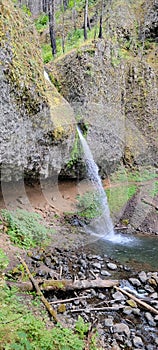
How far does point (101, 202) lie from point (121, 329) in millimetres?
6622

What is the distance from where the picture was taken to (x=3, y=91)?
6.84 m

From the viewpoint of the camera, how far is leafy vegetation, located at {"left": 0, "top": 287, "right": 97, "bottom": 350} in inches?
135

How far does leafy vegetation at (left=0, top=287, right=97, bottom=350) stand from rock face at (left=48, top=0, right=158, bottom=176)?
347 inches

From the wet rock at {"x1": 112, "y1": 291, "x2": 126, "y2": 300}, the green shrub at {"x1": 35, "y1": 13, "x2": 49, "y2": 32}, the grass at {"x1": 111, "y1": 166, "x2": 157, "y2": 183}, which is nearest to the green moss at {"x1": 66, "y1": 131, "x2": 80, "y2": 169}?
the grass at {"x1": 111, "y1": 166, "x2": 157, "y2": 183}

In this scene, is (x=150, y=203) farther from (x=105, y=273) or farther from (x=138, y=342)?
(x=138, y=342)

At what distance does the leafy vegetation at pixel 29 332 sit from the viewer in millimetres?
3441

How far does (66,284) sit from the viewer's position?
5738 mm

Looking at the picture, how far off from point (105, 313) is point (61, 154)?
6.01 m

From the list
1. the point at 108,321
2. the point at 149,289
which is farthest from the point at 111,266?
the point at 108,321

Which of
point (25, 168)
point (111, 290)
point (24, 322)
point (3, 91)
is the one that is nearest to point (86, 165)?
point (25, 168)

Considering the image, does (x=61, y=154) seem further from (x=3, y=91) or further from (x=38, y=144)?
(x=3, y=91)

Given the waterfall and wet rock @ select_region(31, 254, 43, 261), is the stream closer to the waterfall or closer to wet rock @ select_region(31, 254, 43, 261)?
the waterfall

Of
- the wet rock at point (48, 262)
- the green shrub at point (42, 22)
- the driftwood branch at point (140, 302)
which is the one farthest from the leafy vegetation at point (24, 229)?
the green shrub at point (42, 22)

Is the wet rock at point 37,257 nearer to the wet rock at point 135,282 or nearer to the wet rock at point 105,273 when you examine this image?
the wet rock at point 105,273
